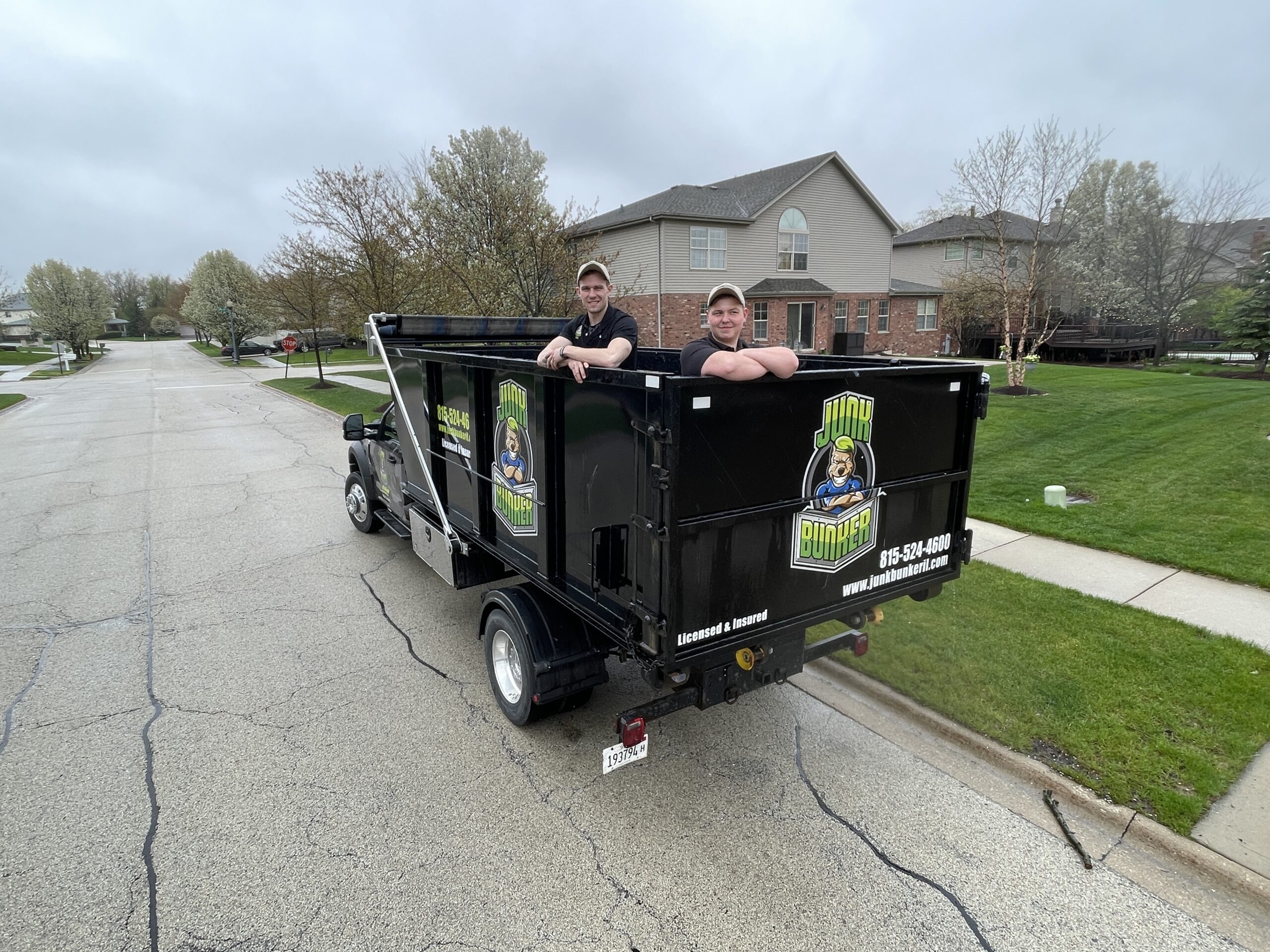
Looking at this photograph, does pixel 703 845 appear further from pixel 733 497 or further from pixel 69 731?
pixel 69 731

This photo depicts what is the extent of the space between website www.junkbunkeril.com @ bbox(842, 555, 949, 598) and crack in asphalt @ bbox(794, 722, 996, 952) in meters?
1.07

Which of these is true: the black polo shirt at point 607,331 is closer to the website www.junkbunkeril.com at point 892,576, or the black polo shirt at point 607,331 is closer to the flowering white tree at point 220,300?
the website www.junkbunkeril.com at point 892,576

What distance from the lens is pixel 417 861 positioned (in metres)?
3.19

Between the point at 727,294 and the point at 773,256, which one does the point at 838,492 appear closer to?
the point at 727,294

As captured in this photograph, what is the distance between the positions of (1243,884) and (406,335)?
622cm

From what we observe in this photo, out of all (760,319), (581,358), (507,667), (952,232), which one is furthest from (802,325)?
(581,358)

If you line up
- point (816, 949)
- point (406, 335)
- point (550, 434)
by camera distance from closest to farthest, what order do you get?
point (816, 949), point (550, 434), point (406, 335)

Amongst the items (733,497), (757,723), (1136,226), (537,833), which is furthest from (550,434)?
(1136,226)

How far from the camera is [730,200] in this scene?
30.5 metres

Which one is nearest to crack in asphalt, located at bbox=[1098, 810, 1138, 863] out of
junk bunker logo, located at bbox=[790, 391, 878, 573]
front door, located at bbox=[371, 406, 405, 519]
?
junk bunker logo, located at bbox=[790, 391, 878, 573]

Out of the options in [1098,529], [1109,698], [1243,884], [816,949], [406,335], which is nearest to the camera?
[816,949]

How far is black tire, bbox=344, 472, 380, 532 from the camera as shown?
7.55 m

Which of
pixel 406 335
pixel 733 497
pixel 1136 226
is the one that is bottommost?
pixel 733 497

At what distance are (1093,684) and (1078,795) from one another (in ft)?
3.67
